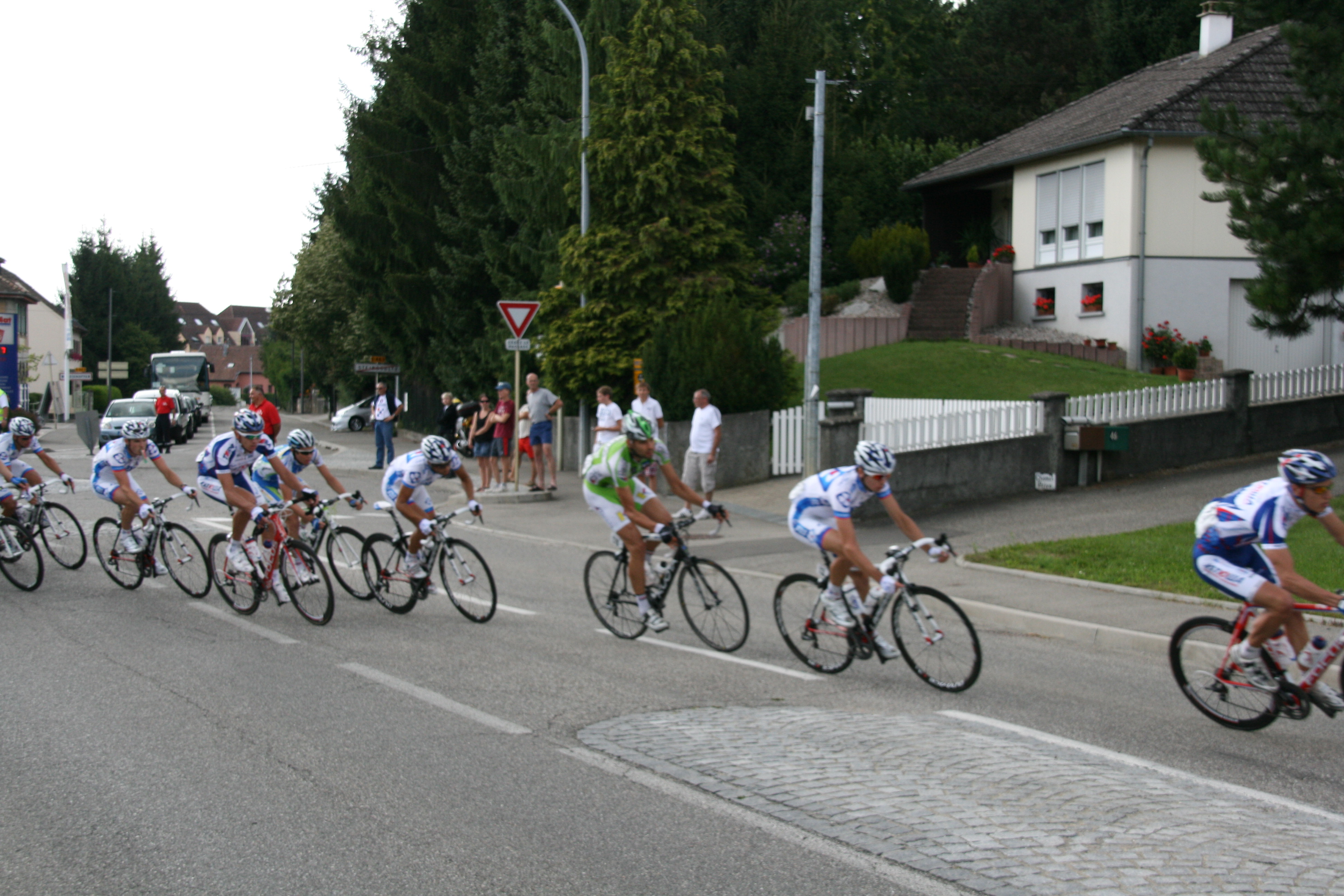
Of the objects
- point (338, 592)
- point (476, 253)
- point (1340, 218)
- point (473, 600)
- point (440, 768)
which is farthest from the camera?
point (476, 253)

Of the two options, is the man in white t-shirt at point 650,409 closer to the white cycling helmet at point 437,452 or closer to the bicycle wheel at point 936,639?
the white cycling helmet at point 437,452

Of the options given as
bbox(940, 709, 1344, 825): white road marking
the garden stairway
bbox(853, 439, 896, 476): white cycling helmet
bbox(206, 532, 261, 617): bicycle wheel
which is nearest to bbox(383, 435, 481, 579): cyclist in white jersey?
bbox(206, 532, 261, 617): bicycle wheel

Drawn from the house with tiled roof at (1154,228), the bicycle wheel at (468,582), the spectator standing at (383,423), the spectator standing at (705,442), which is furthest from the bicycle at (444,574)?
the house with tiled roof at (1154,228)

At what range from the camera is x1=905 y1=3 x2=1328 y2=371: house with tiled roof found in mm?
28531

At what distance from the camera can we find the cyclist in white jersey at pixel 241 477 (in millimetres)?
10203

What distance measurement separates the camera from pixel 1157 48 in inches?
1796

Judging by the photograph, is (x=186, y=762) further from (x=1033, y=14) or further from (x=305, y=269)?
(x=1033, y=14)

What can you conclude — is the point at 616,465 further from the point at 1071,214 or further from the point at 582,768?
the point at 1071,214

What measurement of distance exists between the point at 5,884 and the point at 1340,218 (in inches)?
574

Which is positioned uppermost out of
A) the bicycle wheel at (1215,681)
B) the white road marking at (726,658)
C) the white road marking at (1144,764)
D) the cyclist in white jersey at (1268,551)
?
the cyclist in white jersey at (1268,551)

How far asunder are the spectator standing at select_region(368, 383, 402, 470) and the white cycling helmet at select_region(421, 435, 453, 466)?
1603 cm

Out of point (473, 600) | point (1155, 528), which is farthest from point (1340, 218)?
point (473, 600)

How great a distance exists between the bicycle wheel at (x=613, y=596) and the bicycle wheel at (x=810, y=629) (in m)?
1.20

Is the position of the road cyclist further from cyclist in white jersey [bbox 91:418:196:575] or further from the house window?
the house window
